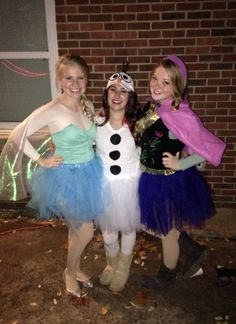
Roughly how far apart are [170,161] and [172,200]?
31 centimetres

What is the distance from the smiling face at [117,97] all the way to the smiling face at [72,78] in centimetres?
23

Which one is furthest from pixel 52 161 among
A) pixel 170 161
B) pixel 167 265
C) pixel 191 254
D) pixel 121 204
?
pixel 191 254

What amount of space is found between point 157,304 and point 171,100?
1.71 meters

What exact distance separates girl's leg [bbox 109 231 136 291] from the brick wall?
1803 mm

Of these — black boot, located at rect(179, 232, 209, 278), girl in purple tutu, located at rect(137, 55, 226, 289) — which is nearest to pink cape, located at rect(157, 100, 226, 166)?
girl in purple tutu, located at rect(137, 55, 226, 289)

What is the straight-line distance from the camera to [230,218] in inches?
169

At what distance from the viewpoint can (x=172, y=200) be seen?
110 inches

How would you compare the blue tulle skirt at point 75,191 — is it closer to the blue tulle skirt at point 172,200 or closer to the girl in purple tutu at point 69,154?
the girl in purple tutu at point 69,154

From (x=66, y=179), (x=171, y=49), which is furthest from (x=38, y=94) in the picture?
(x=66, y=179)

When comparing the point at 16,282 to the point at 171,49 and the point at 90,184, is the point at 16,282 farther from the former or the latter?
the point at 171,49

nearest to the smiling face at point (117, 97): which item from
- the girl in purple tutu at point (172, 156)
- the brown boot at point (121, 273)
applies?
the girl in purple tutu at point (172, 156)

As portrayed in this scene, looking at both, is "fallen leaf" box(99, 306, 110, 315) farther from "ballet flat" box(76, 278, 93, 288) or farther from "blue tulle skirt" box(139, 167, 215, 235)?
"blue tulle skirt" box(139, 167, 215, 235)

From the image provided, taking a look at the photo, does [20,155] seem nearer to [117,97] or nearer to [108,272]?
[117,97]

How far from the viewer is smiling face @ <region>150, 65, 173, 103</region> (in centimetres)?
268
